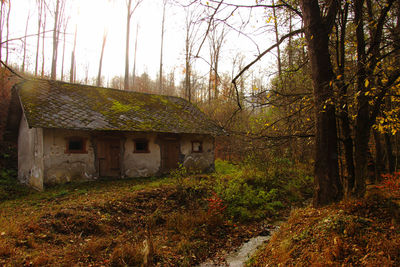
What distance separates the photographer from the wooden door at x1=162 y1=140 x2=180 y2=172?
46.9 ft

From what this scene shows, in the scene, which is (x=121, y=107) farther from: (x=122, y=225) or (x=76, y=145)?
(x=122, y=225)

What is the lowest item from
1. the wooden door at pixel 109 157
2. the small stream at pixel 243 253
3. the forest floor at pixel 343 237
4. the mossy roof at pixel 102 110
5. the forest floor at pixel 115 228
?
the small stream at pixel 243 253

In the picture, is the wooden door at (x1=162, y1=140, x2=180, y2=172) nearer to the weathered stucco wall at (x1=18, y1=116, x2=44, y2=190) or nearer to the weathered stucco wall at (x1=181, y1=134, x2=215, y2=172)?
the weathered stucco wall at (x1=181, y1=134, x2=215, y2=172)

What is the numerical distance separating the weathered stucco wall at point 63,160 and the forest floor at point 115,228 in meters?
1.33

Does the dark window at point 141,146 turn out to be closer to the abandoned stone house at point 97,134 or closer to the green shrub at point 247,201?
the abandoned stone house at point 97,134

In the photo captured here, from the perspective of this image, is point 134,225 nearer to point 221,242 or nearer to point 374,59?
point 221,242

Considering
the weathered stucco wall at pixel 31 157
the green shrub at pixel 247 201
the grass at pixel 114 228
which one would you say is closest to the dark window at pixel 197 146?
the grass at pixel 114 228

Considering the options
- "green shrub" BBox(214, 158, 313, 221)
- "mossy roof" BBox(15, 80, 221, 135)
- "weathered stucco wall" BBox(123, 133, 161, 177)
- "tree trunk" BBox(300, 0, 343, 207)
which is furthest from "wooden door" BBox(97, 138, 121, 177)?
"tree trunk" BBox(300, 0, 343, 207)

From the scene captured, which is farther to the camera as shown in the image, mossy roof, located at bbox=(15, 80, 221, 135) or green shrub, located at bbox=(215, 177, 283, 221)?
mossy roof, located at bbox=(15, 80, 221, 135)

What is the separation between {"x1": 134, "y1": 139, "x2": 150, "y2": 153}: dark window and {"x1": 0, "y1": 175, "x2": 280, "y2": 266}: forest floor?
12.6 feet

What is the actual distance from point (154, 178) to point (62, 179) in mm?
4272

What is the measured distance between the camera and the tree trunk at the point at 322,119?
539 centimetres

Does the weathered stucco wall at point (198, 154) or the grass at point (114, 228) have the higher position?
the weathered stucco wall at point (198, 154)

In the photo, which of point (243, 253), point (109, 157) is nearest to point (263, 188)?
point (243, 253)
